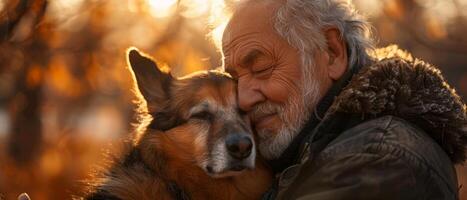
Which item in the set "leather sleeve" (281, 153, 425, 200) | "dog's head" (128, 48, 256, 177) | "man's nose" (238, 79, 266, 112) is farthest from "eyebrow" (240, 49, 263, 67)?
"leather sleeve" (281, 153, 425, 200)

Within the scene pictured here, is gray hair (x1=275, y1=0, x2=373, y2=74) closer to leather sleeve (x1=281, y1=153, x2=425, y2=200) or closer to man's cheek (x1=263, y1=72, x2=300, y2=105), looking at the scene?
man's cheek (x1=263, y1=72, x2=300, y2=105)

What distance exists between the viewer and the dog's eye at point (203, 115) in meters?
4.67

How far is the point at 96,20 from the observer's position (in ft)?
26.8

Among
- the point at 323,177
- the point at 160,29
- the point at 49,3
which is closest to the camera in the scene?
the point at 323,177

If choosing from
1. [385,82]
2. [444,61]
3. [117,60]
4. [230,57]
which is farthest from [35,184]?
[444,61]


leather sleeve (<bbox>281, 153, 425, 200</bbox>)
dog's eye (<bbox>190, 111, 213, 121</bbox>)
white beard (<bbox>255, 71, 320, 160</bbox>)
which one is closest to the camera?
leather sleeve (<bbox>281, 153, 425, 200</bbox>)

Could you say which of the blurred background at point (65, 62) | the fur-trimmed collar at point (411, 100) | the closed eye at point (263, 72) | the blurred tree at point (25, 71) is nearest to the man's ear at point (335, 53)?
the closed eye at point (263, 72)

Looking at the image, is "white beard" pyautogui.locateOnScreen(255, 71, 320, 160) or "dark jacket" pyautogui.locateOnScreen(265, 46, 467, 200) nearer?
"dark jacket" pyautogui.locateOnScreen(265, 46, 467, 200)

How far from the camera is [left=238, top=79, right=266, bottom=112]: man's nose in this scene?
421 cm

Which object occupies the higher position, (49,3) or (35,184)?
(49,3)

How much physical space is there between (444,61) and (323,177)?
13.9 m

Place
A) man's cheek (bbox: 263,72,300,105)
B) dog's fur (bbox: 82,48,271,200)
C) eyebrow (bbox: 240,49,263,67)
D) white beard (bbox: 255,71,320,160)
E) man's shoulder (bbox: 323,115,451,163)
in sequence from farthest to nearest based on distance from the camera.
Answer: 1. dog's fur (bbox: 82,48,271,200)
2. eyebrow (bbox: 240,49,263,67)
3. man's cheek (bbox: 263,72,300,105)
4. white beard (bbox: 255,71,320,160)
5. man's shoulder (bbox: 323,115,451,163)

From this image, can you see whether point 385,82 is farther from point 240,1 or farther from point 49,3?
point 49,3

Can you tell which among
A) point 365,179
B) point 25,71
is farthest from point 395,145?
point 25,71
